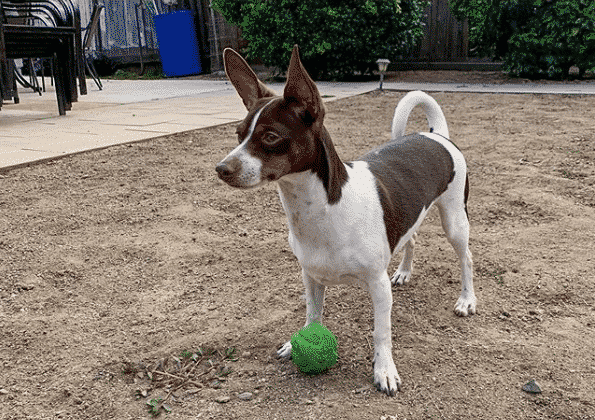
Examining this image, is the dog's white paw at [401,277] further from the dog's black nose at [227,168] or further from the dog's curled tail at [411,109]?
the dog's black nose at [227,168]

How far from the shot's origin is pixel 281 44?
1157 cm

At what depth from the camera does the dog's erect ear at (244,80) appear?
81.0 inches

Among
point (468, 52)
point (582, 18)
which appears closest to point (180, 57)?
point (468, 52)

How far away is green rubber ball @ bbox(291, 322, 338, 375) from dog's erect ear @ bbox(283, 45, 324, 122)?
82 centimetres

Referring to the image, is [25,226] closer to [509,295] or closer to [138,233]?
[138,233]

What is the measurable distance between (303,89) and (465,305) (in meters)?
1.44

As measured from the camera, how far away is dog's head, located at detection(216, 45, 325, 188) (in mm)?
1834

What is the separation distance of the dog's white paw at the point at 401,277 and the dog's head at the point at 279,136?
1.32 metres

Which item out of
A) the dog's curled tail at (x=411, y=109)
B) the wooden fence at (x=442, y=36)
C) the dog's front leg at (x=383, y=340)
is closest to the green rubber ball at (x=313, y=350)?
the dog's front leg at (x=383, y=340)

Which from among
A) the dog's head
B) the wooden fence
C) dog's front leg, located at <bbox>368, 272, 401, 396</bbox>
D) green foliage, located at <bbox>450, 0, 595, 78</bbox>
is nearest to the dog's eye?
the dog's head

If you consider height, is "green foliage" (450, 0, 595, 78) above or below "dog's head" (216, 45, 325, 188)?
above

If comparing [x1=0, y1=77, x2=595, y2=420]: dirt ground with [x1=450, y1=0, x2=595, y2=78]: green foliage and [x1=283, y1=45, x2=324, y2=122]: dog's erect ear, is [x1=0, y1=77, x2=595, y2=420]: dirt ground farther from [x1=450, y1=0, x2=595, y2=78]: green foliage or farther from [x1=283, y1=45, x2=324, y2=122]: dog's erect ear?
[x1=450, y1=0, x2=595, y2=78]: green foliage

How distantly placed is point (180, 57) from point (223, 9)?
3516 millimetres

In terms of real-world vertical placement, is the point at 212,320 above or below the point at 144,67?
below
